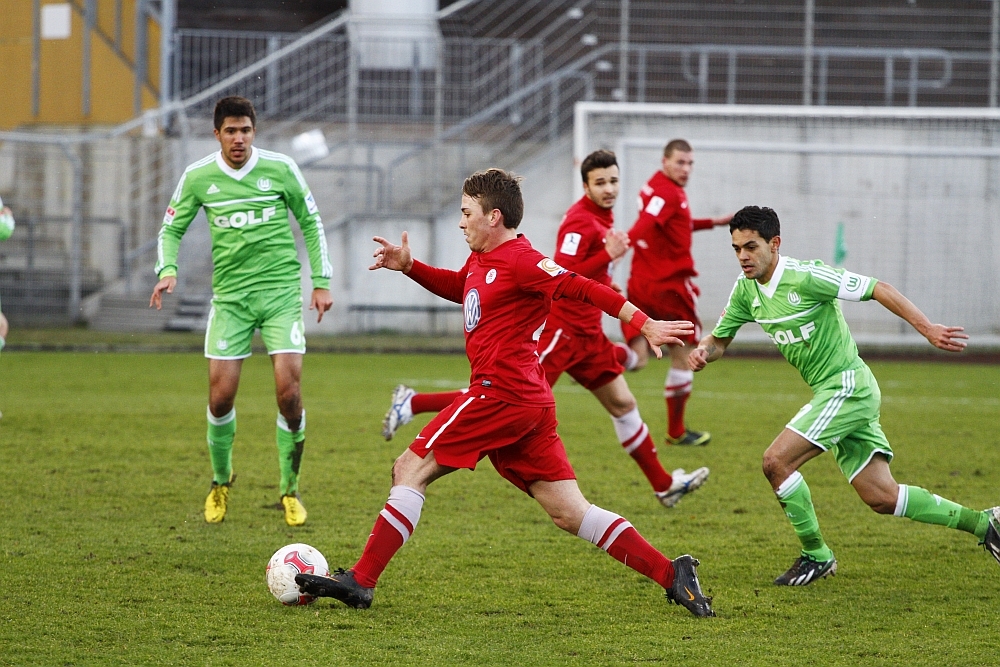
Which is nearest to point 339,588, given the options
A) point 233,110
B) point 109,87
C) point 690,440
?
point 233,110

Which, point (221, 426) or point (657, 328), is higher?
point (657, 328)

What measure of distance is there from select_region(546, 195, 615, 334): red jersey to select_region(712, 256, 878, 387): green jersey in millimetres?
1575

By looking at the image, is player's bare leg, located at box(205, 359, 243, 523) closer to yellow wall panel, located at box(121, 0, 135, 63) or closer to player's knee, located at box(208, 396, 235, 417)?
player's knee, located at box(208, 396, 235, 417)

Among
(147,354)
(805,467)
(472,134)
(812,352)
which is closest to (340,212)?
(472,134)

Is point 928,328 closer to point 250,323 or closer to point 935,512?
point 935,512

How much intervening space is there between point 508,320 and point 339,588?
1210 millimetres

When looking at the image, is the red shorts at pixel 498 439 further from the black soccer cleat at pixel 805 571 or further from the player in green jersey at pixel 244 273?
the player in green jersey at pixel 244 273

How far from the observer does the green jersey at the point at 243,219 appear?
6203 mm

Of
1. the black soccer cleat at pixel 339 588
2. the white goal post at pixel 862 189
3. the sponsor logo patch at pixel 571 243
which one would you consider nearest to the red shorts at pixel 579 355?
the sponsor logo patch at pixel 571 243

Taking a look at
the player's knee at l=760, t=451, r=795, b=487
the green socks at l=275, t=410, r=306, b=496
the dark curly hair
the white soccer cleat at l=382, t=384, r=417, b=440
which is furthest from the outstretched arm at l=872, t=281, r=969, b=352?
the green socks at l=275, t=410, r=306, b=496

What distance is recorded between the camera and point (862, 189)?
16.4m

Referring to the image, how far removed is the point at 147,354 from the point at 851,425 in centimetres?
1144

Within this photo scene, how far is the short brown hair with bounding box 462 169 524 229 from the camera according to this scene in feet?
14.8

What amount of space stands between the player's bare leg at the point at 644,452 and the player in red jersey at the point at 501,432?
2.04m
